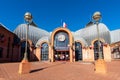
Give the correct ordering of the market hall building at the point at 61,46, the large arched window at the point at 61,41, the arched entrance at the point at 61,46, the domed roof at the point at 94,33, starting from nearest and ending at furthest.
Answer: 1. the market hall building at the point at 61,46
2. the arched entrance at the point at 61,46
3. the large arched window at the point at 61,41
4. the domed roof at the point at 94,33

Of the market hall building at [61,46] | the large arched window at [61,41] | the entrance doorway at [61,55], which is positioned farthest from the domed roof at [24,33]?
the entrance doorway at [61,55]

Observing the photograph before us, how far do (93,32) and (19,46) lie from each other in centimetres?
2043

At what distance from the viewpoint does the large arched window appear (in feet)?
98.1

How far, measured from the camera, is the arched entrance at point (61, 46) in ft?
96.7

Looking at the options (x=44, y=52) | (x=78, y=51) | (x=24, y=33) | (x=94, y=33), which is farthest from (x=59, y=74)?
(x=94, y=33)

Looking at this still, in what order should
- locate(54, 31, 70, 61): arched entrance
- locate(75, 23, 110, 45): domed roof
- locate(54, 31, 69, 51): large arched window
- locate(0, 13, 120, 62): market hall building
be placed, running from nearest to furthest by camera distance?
1. locate(0, 13, 120, 62): market hall building
2. locate(54, 31, 70, 61): arched entrance
3. locate(54, 31, 69, 51): large arched window
4. locate(75, 23, 110, 45): domed roof

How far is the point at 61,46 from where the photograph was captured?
2997cm

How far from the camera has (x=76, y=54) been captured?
31.0m

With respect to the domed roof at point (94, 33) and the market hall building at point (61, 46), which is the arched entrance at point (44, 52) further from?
the domed roof at point (94, 33)

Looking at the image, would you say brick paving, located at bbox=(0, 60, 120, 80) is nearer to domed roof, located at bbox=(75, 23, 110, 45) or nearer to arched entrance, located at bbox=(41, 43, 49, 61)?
arched entrance, located at bbox=(41, 43, 49, 61)

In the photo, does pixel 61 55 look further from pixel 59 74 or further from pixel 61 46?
pixel 59 74

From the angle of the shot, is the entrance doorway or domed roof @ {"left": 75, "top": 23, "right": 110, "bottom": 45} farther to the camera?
domed roof @ {"left": 75, "top": 23, "right": 110, "bottom": 45}

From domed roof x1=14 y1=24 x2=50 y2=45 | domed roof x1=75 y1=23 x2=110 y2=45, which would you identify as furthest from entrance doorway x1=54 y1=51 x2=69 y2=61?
domed roof x1=75 y1=23 x2=110 y2=45

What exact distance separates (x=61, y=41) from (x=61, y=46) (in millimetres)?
1283
